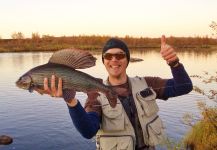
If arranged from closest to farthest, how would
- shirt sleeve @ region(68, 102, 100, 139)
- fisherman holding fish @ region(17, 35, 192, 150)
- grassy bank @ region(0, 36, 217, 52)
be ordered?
shirt sleeve @ region(68, 102, 100, 139), fisherman holding fish @ region(17, 35, 192, 150), grassy bank @ region(0, 36, 217, 52)

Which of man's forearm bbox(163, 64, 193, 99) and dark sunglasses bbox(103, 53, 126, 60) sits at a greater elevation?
dark sunglasses bbox(103, 53, 126, 60)

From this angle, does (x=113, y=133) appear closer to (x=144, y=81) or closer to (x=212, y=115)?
(x=144, y=81)

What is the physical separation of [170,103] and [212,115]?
8.87m

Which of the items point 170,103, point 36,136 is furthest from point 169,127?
point 36,136

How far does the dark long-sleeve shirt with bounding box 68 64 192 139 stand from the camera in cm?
325

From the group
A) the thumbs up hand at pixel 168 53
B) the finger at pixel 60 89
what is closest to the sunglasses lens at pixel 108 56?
the thumbs up hand at pixel 168 53

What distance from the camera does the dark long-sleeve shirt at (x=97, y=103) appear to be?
3253 mm

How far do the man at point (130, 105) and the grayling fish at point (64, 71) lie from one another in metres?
0.62

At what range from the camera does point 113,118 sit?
3771 mm

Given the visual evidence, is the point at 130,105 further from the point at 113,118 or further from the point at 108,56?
the point at 108,56

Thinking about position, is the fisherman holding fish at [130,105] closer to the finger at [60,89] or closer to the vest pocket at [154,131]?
the vest pocket at [154,131]

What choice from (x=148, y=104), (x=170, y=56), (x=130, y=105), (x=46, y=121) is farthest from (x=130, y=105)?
(x=46, y=121)

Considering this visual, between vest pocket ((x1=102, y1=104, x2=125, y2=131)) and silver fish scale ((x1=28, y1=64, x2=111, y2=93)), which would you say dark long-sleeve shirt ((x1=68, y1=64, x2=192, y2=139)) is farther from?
silver fish scale ((x1=28, y1=64, x2=111, y2=93))

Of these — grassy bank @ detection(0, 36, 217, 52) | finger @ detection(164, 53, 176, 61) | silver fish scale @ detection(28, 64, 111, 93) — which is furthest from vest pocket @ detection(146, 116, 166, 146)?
grassy bank @ detection(0, 36, 217, 52)
